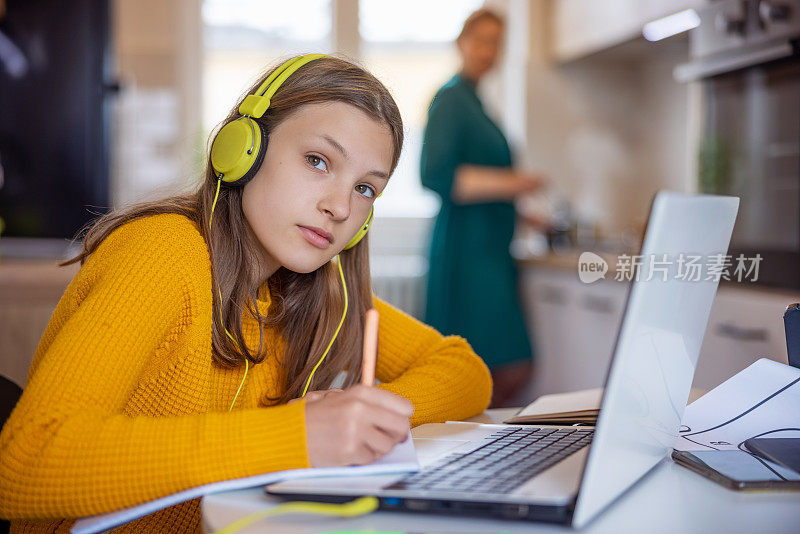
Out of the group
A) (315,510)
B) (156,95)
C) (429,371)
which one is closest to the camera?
(315,510)

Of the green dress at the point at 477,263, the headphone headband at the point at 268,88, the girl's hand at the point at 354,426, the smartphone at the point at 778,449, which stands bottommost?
the green dress at the point at 477,263

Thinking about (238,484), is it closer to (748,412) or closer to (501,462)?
(501,462)

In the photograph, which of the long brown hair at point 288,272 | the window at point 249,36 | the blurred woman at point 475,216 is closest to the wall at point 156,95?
the window at point 249,36

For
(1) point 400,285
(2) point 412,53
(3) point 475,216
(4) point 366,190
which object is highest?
(2) point 412,53

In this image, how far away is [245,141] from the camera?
3.14ft

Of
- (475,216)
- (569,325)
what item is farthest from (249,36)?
(569,325)

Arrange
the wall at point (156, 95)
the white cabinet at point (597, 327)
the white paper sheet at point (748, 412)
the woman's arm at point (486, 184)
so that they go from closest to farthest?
1. the white paper sheet at point (748, 412)
2. the white cabinet at point (597, 327)
3. the woman's arm at point (486, 184)
4. the wall at point (156, 95)

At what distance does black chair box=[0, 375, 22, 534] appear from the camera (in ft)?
2.87

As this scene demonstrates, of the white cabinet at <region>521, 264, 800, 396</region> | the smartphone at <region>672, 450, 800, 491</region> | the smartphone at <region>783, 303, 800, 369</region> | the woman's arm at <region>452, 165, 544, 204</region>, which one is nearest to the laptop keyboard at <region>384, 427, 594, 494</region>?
the smartphone at <region>672, 450, 800, 491</region>

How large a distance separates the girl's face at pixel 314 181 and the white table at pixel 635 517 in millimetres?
371

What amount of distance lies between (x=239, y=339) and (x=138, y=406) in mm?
148

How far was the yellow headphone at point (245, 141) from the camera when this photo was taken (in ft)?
3.15

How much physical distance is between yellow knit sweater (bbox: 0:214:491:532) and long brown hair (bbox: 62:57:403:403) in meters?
0.06

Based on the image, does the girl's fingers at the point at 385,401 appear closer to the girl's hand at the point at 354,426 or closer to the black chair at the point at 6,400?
the girl's hand at the point at 354,426
